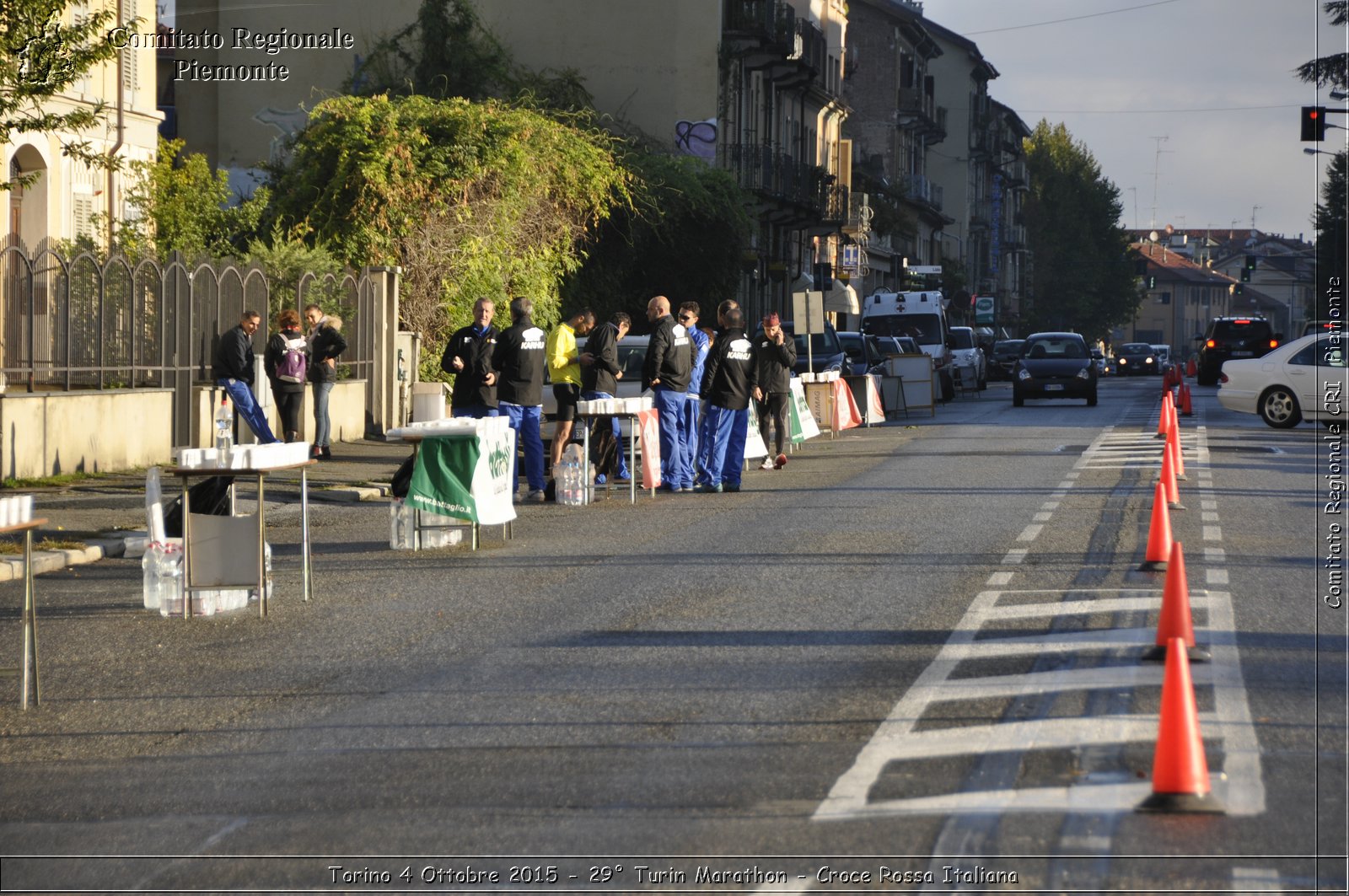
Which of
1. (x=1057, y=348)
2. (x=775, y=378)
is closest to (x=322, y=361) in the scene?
(x=775, y=378)

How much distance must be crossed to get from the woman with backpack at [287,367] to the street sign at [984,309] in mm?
71603

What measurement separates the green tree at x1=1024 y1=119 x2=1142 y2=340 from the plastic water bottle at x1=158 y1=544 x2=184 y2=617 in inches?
4144

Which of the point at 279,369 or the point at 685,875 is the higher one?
the point at 279,369

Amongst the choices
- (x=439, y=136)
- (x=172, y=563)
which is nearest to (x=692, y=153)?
(x=439, y=136)

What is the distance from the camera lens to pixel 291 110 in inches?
1661

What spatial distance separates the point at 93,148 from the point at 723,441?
12.5 meters

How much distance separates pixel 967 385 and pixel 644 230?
15.2m

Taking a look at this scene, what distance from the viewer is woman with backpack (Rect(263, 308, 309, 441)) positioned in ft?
73.4

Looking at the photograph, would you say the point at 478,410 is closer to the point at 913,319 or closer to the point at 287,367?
the point at 287,367

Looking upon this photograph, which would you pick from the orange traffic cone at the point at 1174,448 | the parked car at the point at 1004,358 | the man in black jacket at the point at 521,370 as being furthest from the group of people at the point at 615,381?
the parked car at the point at 1004,358

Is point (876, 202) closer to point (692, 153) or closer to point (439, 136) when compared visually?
point (692, 153)

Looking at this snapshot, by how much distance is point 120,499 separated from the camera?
17.3 metres

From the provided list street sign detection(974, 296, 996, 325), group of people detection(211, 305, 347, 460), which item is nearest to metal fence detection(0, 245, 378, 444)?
group of people detection(211, 305, 347, 460)

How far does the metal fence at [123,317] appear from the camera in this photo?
1920cm
